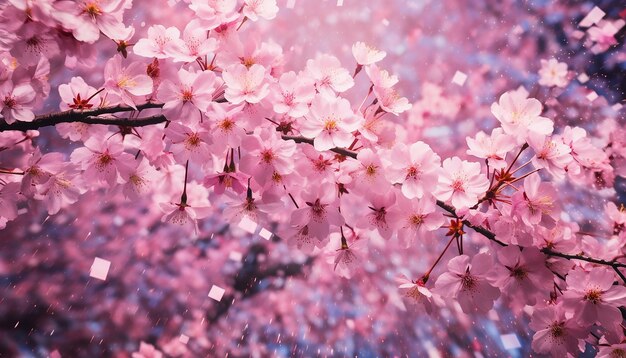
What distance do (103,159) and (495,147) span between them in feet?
4.05

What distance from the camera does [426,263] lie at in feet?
13.4

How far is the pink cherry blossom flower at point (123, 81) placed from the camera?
102 cm

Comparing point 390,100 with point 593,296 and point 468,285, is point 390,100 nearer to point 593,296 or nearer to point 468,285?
point 468,285

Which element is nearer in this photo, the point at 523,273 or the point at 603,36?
the point at 523,273

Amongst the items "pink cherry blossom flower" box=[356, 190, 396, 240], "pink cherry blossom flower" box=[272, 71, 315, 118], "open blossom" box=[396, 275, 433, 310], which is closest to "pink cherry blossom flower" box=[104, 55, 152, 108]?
"pink cherry blossom flower" box=[272, 71, 315, 118]

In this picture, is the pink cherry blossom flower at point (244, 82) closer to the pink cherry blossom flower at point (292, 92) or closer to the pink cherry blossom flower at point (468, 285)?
the pink cherry blossom flower at point (292, 92)

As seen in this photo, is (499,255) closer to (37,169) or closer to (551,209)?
(551,209)

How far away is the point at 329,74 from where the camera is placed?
3.84 feet

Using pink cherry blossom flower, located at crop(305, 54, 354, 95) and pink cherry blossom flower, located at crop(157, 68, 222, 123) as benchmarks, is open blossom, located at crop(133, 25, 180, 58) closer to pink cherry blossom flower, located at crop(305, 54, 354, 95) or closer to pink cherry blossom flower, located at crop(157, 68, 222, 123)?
pink cherry blossom flower, located at crop(157, 68, 222, 123)

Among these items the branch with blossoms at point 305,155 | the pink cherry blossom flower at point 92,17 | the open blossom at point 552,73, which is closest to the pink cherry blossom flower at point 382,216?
the branch with blossoms at point 305,155

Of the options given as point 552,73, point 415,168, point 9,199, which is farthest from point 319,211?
point 552,73

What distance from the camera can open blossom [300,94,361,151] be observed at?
3.32 feet

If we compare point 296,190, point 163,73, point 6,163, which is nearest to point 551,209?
point 296,190

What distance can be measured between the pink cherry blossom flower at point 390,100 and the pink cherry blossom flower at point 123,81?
0.67 m
